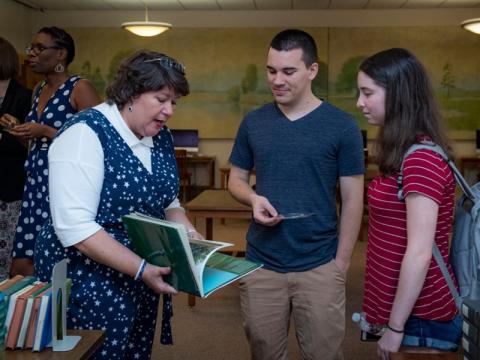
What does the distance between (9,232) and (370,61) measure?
2.18 meters

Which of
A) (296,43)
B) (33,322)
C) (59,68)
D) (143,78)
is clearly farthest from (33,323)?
(59,68)

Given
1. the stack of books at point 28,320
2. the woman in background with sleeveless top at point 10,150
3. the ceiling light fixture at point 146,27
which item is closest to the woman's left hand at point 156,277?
the stack of books at point 28,320

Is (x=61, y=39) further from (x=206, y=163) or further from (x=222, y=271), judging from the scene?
(x=206, y=163)

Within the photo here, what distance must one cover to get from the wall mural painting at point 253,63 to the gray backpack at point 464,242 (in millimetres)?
7811

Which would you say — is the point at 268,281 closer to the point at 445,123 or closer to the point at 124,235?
the point at 124,235

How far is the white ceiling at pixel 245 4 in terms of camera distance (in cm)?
880

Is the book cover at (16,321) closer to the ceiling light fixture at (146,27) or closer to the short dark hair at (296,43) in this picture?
the short dark hair at (296,43)

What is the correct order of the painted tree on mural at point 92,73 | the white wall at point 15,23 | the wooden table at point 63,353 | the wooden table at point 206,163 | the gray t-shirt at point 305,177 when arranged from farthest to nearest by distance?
the painted tree on mural at point 92,73 → the wooden table at point 206,163 → the white wall at point 15,23 → the gray t-shirt at point 305,177 → the wooden table at point 63,353

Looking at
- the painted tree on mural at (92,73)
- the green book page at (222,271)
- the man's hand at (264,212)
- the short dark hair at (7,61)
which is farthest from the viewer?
the painted tree on mural at (92,73)

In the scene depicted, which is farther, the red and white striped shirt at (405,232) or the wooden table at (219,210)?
the wooden table at (219,210)

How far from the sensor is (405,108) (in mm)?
1591

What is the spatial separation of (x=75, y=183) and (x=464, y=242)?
3.53 ft

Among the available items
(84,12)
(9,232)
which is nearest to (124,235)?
(9,232)

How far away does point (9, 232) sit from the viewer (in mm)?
3018
